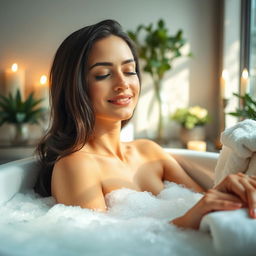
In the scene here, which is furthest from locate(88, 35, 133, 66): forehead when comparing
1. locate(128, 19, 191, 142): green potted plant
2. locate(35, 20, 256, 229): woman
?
locate(128, 19, 191, 142): green potted plant

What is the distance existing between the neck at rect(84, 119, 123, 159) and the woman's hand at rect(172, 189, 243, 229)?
53cm

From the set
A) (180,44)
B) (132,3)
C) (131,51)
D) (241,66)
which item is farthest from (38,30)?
(131,51)

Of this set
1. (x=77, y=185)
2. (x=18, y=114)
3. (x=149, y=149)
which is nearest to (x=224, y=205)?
(x=77, y=185)

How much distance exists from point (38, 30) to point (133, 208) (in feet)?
7.65

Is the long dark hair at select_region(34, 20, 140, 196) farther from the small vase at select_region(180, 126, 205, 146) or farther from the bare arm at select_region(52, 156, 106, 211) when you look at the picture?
the small vase at select_region(180, 126, 205, 146)

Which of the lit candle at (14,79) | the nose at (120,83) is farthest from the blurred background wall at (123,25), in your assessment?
the nose at (120,83)

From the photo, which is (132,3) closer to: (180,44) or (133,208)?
(180,44)

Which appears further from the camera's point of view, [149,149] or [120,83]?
[149,149]

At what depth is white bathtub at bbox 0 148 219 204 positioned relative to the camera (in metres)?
1.44

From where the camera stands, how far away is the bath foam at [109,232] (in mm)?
869

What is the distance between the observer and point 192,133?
3.00 meters

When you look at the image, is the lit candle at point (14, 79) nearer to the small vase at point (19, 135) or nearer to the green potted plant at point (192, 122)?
the small vase at point (19, 135)

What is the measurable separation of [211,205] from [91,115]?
572 mm

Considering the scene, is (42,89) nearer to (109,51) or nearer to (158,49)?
(158,49)
